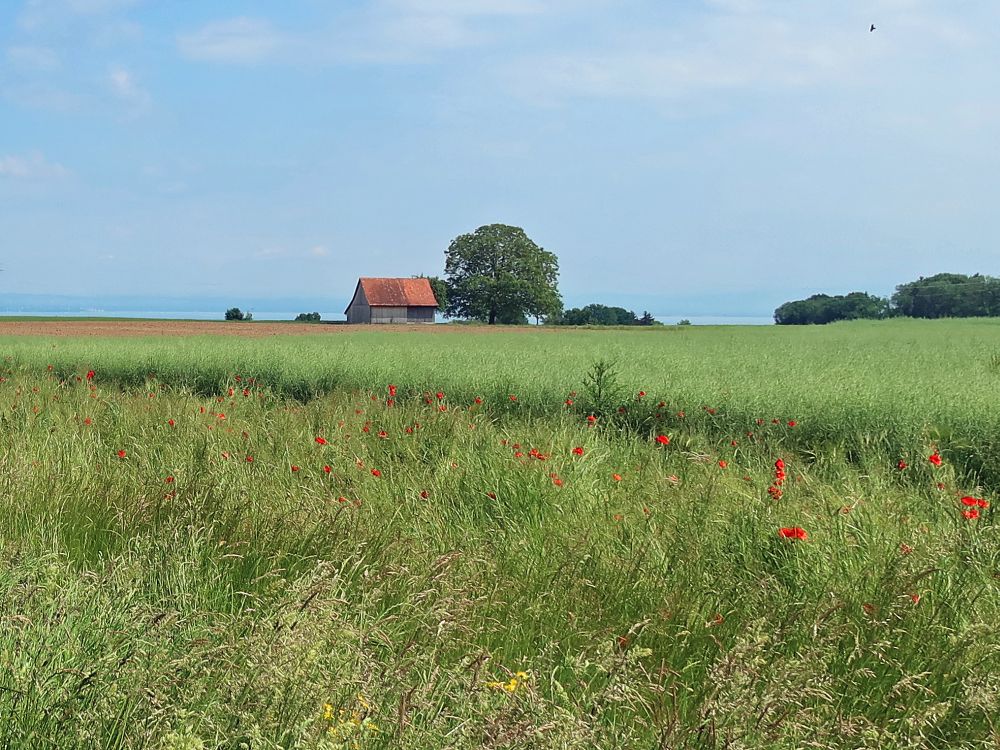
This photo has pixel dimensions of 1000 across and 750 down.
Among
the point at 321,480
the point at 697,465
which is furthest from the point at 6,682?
the point at 697,465

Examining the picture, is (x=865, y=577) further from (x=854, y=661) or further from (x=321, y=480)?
(x=321, y=480)

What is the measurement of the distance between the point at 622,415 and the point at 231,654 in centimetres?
591

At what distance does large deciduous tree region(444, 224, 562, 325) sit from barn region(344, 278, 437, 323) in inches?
96.8

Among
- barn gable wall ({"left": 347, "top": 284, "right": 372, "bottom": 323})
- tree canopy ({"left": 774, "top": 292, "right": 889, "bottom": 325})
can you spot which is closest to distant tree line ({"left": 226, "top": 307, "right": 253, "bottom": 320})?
barn gable wall ({"left": 347, "top": 284, "right": 372, "bottom": 323})

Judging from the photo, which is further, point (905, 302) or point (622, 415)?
point (905, 302)

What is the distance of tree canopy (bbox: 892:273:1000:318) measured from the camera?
5807 centimetres

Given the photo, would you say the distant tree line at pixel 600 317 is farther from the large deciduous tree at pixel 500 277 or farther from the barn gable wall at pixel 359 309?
the barn gable wall at pixel 359 309

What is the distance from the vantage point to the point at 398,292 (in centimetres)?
6450

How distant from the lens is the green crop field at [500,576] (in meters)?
2.04

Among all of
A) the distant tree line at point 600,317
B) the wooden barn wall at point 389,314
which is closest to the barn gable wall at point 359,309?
the wooden barn wall at point 389,314

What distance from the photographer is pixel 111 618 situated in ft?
8.02

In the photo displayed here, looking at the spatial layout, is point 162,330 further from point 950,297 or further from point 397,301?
point 950,297

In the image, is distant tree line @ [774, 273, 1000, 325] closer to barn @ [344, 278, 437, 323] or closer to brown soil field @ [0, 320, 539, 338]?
barn @ [344, 278, 437, 323]

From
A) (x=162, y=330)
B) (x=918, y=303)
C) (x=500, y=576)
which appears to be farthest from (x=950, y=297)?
(x=500, y=576)
